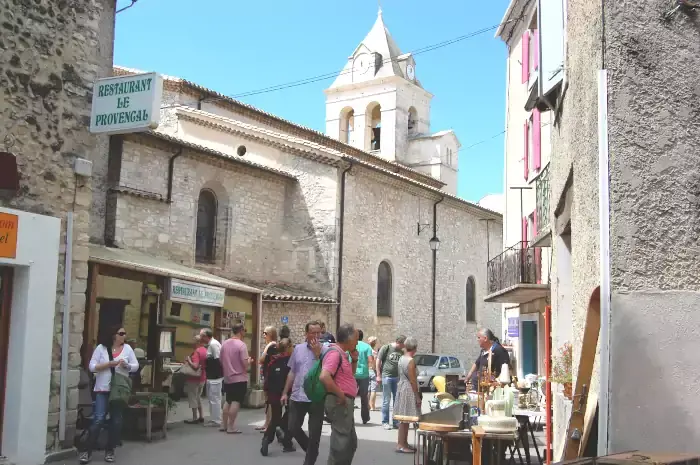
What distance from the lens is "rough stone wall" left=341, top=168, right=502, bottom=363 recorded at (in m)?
24.1

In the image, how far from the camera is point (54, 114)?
8273 mm

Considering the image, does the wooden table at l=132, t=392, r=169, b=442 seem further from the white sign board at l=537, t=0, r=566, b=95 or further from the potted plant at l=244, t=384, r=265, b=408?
the white sign board at l=537, t=0, r=566, b=95

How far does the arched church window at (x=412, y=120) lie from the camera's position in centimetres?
4488

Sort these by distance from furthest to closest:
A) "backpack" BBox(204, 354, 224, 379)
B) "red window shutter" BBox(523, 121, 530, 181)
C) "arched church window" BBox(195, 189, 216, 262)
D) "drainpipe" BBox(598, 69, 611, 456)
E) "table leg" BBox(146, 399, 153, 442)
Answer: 1. "arched church window" BBox(195, 189, 216, 262)
2. "red window shutter" BBox(523, 121, 530, 181)
3. "backpack" BBox(204, 354, 224, 379)
4. "table leg" BBox(146, 399, 153, 442)
5. "drainpipe" BBox(598, 69, 611, 456)

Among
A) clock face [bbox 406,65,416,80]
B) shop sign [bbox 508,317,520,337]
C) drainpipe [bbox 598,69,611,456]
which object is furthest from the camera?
clock face [bbox 406,65,416,80]

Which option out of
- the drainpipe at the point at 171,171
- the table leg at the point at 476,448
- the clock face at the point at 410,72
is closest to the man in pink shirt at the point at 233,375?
the table leg at the point at 476,448

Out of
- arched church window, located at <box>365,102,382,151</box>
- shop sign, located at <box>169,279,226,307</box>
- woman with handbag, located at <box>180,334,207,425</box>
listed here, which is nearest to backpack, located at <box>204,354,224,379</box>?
woman with handbag, located at <box>180,334,207,425</box>

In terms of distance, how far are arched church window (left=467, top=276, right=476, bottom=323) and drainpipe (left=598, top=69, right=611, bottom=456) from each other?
1035 inches

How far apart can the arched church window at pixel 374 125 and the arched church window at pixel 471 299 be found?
47.9ft

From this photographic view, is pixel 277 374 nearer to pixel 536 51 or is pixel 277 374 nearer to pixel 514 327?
pixel 536 51

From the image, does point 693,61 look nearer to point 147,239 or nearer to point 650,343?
point 650,343

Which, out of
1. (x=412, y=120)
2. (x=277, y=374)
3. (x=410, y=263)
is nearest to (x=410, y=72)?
(x=412, y=120)

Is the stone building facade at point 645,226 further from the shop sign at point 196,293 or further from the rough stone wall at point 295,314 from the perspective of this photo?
the rough stone wall at point 295,314

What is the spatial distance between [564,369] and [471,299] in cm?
2434
